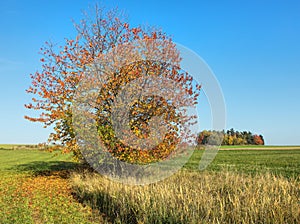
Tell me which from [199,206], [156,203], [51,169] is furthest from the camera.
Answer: [51,169]

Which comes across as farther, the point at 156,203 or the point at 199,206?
the point at 156,203

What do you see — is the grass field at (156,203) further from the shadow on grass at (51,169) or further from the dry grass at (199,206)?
the shadow on grass at (51,169)

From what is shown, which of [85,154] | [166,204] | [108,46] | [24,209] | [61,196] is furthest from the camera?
[108,46]

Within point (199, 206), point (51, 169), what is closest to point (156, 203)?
point (199, 206)

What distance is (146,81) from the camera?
13.4 m

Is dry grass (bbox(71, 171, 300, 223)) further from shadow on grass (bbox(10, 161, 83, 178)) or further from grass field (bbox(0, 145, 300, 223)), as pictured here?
shadow on grass (bbox(10, 161, 83, 178))

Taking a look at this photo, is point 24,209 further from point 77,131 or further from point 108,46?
point 108,46

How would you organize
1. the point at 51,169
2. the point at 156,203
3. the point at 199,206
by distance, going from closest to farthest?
the point at 199,206, the point at 156,203, the point at 51,169

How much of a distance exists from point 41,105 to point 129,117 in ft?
13.9

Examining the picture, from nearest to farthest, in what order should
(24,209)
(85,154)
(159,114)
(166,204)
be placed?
(166,204) → (24,209) → (159,114) → (85,154)

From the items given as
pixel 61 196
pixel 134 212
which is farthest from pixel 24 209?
pixel 134 212

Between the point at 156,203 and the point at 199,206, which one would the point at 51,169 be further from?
the point at 199,206

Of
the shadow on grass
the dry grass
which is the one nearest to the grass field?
the dry grass

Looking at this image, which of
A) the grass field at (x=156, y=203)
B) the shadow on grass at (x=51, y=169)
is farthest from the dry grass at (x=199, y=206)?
the shadow on grass at (x=51, y=169)
